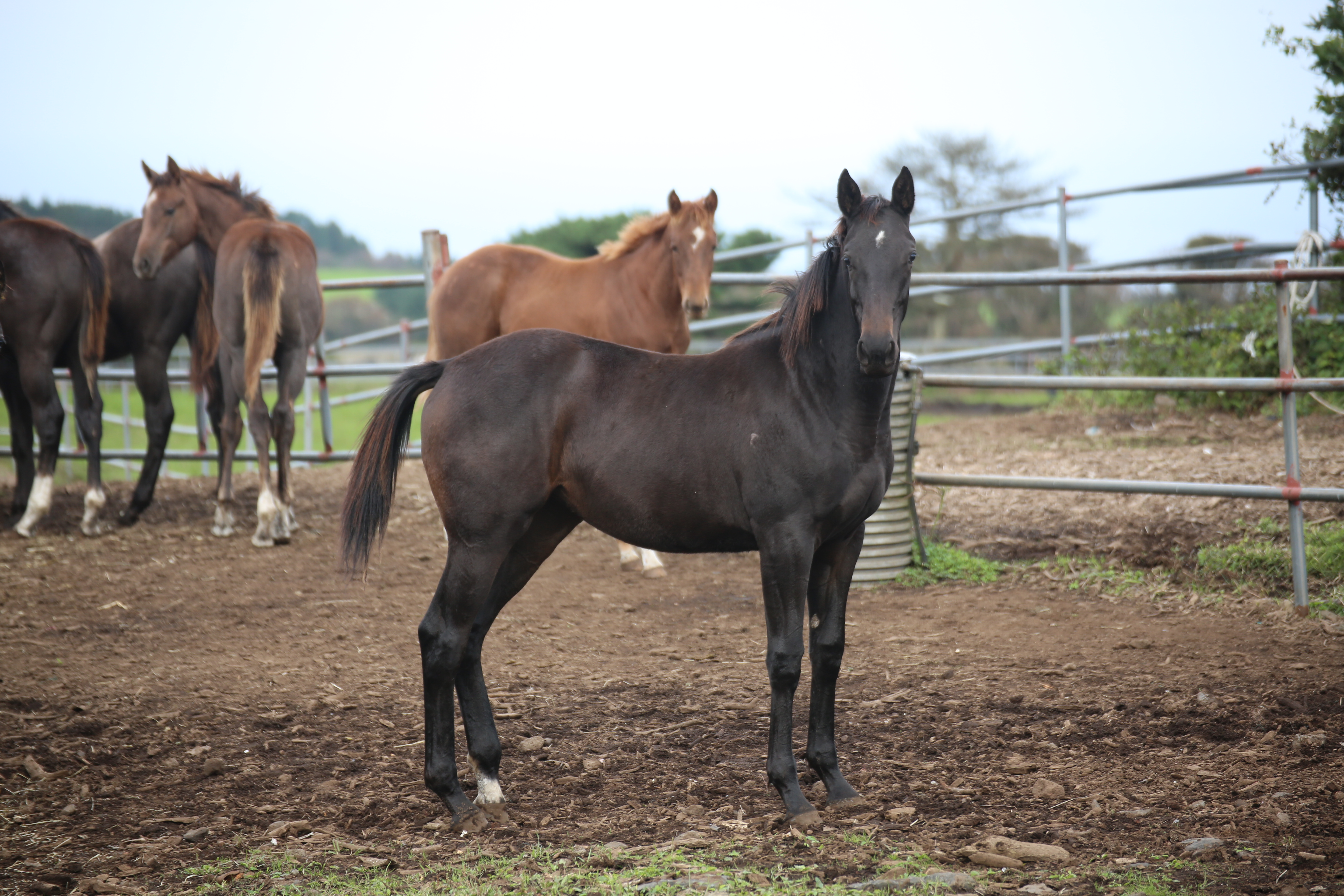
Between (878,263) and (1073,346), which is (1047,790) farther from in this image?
(1073,346)

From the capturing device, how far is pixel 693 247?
20.0 ft

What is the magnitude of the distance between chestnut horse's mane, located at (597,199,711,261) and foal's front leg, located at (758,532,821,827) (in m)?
3.68

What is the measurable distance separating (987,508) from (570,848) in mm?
4681

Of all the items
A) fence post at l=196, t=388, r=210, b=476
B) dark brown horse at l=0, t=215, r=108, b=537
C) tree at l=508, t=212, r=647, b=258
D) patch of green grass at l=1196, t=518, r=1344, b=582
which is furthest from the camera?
tree at l=508, t=212, r=647, b=258

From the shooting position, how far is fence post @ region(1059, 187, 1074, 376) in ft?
28.6

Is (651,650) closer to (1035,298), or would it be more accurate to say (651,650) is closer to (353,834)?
(353,834)

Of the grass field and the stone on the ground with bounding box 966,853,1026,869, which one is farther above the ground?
the grass field

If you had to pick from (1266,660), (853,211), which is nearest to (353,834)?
(853,211)

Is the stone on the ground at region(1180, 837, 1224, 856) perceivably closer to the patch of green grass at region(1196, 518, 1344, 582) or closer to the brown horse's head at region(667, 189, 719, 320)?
the patch of green grass at region(1196, 518, 1344, 582)

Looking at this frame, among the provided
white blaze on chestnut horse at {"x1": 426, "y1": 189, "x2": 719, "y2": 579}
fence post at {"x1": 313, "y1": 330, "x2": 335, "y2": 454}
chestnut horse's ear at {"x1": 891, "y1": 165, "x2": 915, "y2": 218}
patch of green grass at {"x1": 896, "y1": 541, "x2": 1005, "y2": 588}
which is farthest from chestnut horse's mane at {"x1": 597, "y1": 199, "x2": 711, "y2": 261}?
chestnut horse's ear at {"x1": 891, "y1": 165, "x2": 915, "y2": 218}

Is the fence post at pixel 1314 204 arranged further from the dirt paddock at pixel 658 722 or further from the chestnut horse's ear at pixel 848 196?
the chestnut horse's ear at pixel 848 196

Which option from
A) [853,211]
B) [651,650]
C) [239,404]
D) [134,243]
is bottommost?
[651,650]

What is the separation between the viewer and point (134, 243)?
8.12 m

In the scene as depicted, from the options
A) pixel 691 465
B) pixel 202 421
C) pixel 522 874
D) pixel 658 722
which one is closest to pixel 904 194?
pixel 691 465
